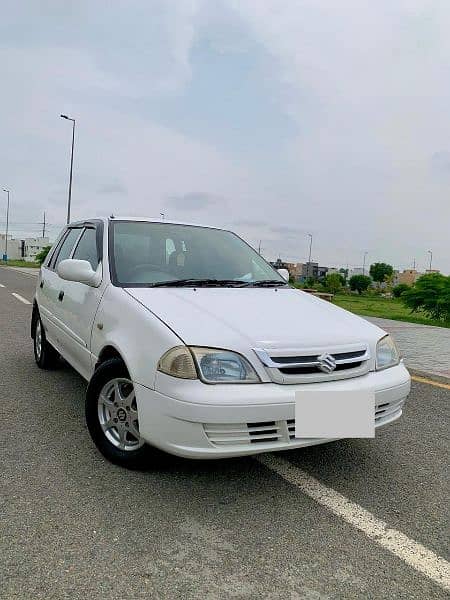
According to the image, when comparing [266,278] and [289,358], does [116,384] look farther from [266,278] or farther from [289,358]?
[266,278]

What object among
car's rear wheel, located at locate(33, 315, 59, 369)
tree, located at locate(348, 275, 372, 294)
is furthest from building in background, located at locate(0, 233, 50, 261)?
car's rear wheel, located at locate(33, 315, 59, 369)

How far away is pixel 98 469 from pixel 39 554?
0.84 meters

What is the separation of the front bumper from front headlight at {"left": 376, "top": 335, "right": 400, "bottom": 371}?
0.67 metres

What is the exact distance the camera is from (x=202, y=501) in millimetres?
2670

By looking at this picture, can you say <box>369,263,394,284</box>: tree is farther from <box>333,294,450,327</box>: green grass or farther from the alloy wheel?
the alloy wheel

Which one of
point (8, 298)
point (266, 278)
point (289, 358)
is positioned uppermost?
point (266, 278)

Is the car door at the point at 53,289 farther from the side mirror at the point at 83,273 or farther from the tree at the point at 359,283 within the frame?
the tree at the point at 359,283

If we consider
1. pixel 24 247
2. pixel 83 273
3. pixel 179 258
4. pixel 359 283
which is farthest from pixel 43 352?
pixel 24 247

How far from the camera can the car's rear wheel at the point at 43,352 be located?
17.4 feet

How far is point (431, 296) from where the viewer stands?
14922 millimetres

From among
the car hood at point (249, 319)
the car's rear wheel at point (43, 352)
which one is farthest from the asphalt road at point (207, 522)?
the car's rear wheel at point (43, 352)

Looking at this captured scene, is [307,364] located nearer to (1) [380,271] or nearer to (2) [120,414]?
(2) [120,414]

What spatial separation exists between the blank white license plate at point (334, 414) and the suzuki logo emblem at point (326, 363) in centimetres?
12

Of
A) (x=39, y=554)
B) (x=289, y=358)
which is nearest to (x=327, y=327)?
(x=289, y=358)
